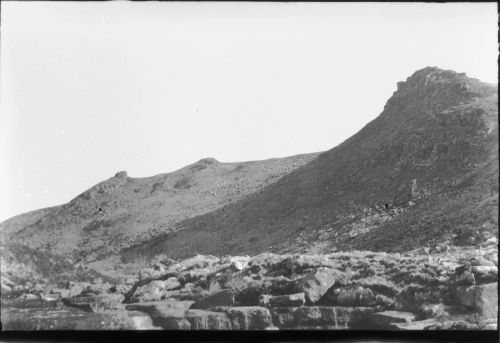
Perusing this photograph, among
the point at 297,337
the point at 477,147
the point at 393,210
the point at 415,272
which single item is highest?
the point at 477,147

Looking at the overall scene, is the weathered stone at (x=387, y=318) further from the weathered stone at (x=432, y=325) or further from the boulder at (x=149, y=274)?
the boulder at (x=149, y=274)

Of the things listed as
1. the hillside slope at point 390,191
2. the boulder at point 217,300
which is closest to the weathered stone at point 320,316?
the boulder at point 217,300

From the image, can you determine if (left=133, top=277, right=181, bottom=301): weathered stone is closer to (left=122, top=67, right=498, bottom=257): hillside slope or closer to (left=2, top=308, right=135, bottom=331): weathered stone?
(left=2, top=308, right=135, bottom=331): weathered stone

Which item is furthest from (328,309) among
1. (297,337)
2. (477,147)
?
(477,147)

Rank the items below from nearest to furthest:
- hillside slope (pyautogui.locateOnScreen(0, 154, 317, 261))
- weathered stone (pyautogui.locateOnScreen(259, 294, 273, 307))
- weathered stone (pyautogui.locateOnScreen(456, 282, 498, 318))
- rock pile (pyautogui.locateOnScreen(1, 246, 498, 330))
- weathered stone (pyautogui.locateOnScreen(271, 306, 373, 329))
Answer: weathered stone (pyautogui.locateOnScreen(456, 282, 498, 318)) → rock pile (pyautogui.locateOnScreen(1, 246, 498, 330)) → weathered stone (pyautogui.locateOnScreen(271, 306, 373, 329)) → weathered stone (pyautogui.locateOnScreen(259, 294, 273, 307)) → hillside slope (pyautogui.locateOnScreen(0, 154, 317, 261))

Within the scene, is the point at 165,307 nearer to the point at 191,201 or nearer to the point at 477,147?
the point at 477,147

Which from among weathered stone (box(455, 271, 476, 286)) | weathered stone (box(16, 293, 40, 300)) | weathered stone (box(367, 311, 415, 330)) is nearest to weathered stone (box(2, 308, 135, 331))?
weathered stone (box(16, 293, 40, 300))
